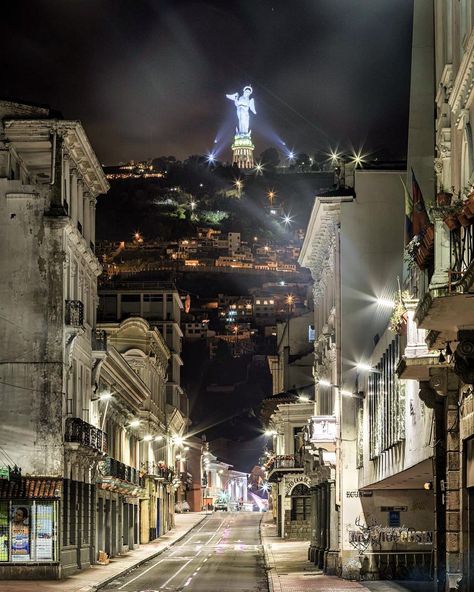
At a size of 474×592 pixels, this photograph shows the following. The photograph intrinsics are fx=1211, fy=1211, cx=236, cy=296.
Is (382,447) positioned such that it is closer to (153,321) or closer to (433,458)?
(433,458)

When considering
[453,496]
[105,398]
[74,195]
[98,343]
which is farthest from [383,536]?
[453,496]

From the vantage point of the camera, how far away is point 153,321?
395ft

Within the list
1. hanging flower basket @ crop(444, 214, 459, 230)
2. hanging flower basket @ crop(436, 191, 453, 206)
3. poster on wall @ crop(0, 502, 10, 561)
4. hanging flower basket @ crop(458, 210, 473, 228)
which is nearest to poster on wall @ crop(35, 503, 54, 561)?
poster on wall @ crop(0, 502, 10, 561)

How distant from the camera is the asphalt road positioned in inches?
1657

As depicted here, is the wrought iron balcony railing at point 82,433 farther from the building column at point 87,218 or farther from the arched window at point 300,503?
the arched window at point 300,503

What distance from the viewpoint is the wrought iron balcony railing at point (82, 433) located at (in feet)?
152

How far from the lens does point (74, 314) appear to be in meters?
46.7

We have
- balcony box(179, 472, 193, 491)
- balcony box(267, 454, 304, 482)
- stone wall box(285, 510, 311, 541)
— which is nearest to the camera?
stone wall box(285, 510, 311, 541)

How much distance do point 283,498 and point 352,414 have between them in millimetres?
37157

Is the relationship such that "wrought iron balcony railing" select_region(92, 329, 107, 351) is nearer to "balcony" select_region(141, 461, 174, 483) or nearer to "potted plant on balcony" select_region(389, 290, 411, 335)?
"balcony" select_region(141, 461, 174, 483)

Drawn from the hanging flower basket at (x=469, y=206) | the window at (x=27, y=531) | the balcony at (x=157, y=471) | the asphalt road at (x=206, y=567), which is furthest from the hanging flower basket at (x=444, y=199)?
the balcony at (x=157, y=471)

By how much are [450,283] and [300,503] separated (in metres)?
69.6

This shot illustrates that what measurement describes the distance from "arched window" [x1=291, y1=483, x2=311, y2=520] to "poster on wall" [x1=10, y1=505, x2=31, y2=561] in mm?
40628

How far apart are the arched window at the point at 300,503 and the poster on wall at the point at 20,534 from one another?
4063cm
